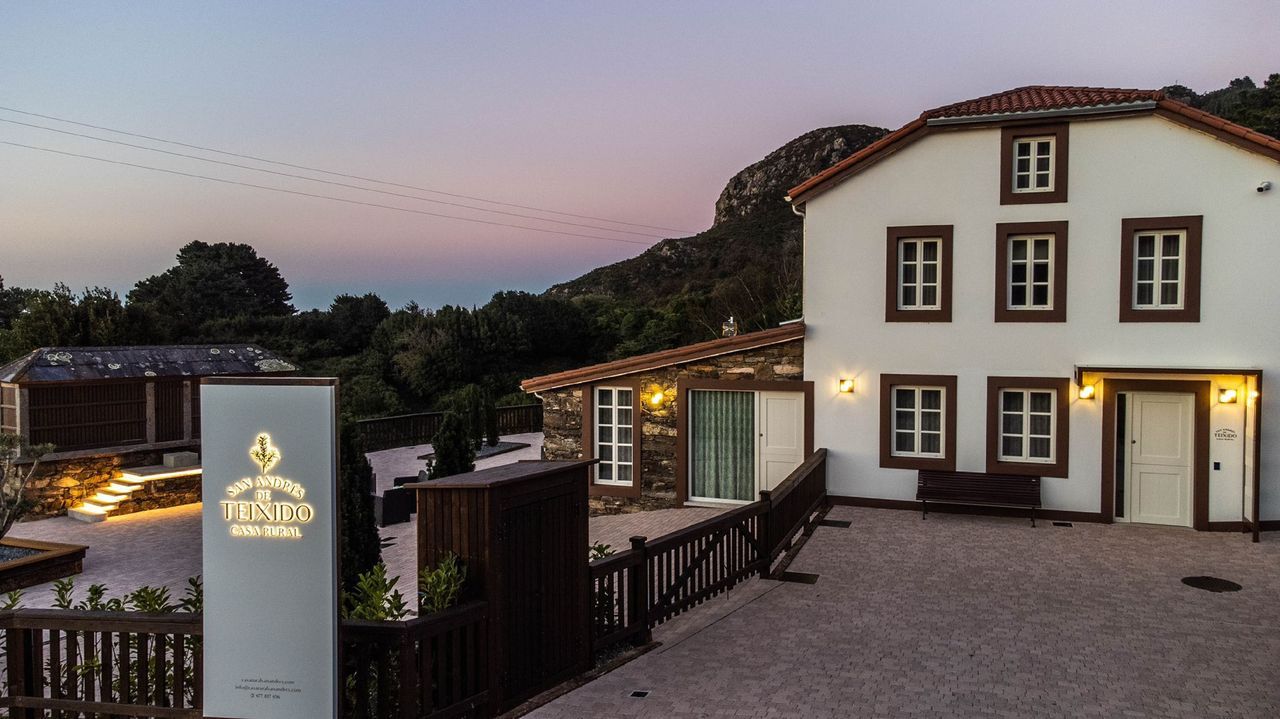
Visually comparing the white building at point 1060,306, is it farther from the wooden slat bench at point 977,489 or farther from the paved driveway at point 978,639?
the paved driveway at point 978,639

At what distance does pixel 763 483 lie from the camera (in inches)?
525

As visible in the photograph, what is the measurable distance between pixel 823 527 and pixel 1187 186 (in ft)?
23.9

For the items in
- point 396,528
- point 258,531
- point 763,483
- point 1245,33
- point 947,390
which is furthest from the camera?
point 1245,33

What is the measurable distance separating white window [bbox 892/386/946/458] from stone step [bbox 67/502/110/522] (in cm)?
1440

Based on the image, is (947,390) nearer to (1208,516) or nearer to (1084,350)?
(1084,350)

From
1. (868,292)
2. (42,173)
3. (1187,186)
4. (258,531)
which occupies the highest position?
(42,173)

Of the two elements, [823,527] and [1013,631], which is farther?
[823,527]

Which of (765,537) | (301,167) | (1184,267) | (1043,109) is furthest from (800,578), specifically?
(301,167)

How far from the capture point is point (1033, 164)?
11812 mm

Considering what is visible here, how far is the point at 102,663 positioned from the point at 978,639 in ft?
21.8

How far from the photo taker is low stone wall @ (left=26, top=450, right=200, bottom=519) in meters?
14.2

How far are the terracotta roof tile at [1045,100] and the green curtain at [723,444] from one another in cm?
573

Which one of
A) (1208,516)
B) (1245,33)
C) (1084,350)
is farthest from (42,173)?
(1245,33)

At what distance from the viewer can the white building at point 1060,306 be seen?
10.8 meters
